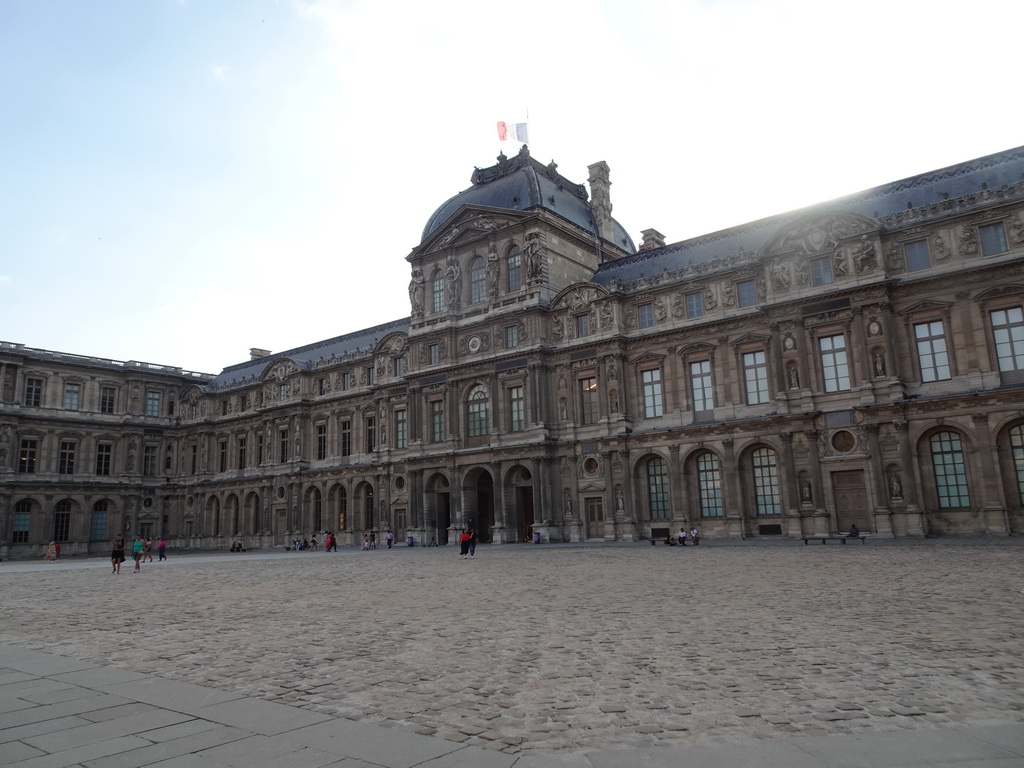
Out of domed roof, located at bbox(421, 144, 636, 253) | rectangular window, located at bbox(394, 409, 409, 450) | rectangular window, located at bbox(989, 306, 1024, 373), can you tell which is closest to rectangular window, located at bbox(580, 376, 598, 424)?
domed roof, located at bbox(421, 144, 636, 253)

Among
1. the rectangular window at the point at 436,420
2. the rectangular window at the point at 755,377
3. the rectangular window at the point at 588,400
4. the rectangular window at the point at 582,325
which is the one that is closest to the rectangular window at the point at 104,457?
the rectangular window at the point at 436,420

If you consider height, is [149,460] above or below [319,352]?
below

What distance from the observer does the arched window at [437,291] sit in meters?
53.4

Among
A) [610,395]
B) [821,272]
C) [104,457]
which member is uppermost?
[821,272]

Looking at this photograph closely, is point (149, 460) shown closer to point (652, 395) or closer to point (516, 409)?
point (516, 409)

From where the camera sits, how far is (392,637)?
1105 centimetres

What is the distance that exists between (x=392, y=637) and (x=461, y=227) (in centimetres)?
4337

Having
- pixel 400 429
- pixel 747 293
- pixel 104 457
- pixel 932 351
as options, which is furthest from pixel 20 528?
pixel 932 351

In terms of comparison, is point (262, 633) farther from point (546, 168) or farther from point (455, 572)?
point (546, 168)

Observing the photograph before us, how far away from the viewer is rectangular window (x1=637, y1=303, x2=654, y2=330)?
43750 millimetres

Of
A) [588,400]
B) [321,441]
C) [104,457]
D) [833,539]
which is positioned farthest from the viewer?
[104,457]

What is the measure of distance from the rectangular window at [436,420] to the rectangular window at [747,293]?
71.2 ft

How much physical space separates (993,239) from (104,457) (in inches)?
2851

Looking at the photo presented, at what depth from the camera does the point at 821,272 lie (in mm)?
37719
